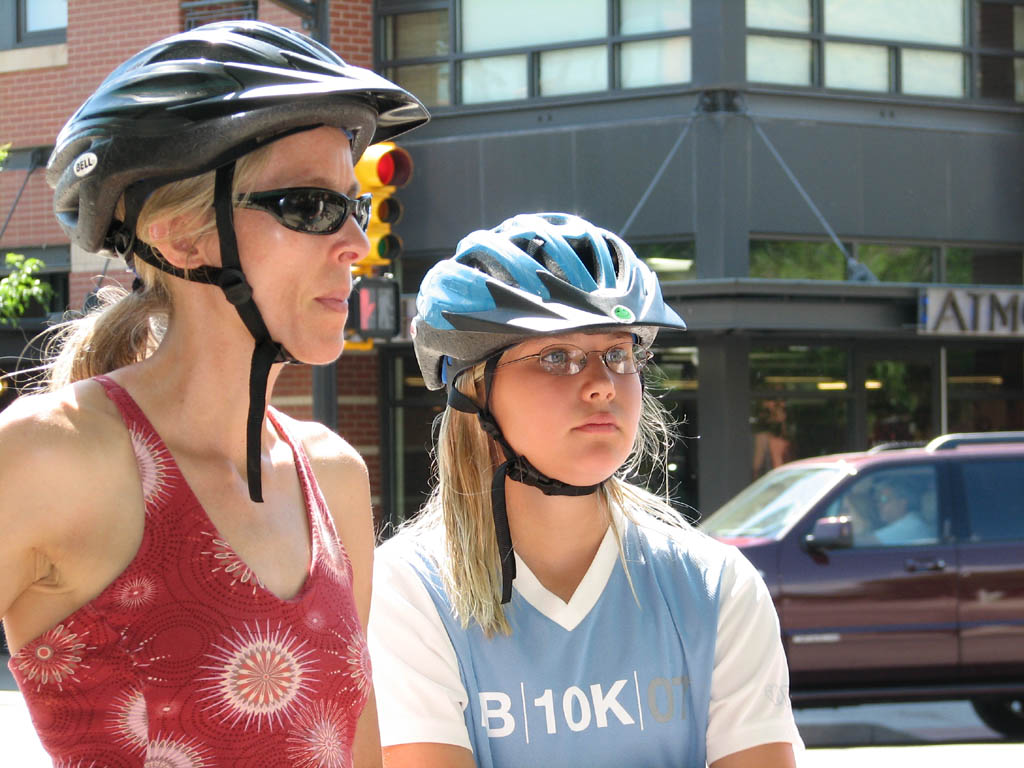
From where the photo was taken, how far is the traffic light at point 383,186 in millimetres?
8961

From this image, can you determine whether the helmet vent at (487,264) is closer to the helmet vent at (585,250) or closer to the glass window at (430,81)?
the helmet vent at (585,250)

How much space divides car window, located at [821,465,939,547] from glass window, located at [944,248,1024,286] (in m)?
7.26

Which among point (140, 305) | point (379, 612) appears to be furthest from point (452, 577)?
point (140, 305)

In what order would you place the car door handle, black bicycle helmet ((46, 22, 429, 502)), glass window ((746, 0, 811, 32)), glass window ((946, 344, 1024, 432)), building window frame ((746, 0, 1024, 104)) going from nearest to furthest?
1. black bicycle helmet ((46, 22, 429, 502))
2. the car door handle
3. glass window ((746, 0, 811, 32))
4. building window frame ((746, 0, 1024, 104))
5. glass window ((946, 344, 1024, 432))

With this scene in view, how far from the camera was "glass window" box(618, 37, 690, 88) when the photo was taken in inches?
556

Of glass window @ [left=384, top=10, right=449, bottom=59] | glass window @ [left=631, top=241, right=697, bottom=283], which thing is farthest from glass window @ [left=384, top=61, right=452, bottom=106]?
glass window @ [left=631, top=241, right=697, bottom=283]

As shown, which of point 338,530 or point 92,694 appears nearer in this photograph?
point 92,694

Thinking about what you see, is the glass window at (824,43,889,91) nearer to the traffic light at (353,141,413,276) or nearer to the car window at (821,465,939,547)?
the traffic light at (353,141,413,276)

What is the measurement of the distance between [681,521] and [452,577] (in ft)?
1.68

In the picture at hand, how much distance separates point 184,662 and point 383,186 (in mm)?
7565

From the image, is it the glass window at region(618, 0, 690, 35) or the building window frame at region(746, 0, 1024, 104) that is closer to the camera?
the glass window at region(618, 0, 690, 35)

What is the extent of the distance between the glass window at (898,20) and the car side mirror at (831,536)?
26.5 ft

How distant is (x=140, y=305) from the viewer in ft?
6.81

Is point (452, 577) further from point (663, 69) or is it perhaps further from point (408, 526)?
point (663, 69)
